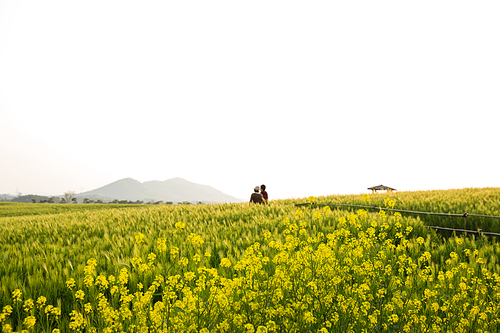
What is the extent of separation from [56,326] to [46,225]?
8.56 metres

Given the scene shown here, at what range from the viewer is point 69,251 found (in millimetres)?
6113

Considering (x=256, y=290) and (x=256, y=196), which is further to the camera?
(x=256, y=196)

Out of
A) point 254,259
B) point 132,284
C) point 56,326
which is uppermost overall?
point 254,259

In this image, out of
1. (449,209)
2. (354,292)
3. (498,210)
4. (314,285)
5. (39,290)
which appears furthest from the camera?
(449,209)

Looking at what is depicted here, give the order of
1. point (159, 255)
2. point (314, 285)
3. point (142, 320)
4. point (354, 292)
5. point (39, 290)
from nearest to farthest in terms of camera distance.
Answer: point (142, 320) < point (314, 285) < point (354, 292) < point (39, 290) < point (159, 255)

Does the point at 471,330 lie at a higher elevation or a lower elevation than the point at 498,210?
lower

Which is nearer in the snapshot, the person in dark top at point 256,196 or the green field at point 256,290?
the green field at point 256,290

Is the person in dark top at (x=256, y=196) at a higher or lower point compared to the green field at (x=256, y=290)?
higher

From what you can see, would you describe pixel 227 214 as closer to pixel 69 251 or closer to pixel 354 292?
pixel 69 251

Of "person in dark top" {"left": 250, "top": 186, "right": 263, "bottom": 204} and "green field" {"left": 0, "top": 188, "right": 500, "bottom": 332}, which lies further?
"person in dark top" {"left": 250, "top": 186, "right": 263, "bottom": 204}

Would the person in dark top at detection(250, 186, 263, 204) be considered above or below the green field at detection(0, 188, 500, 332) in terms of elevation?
above

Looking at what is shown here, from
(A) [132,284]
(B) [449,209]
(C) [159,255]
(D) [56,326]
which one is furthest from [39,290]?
(B) [449,209]

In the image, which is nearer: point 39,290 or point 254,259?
point 254,259

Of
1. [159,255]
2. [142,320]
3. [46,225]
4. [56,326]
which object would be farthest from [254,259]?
[46,225]
